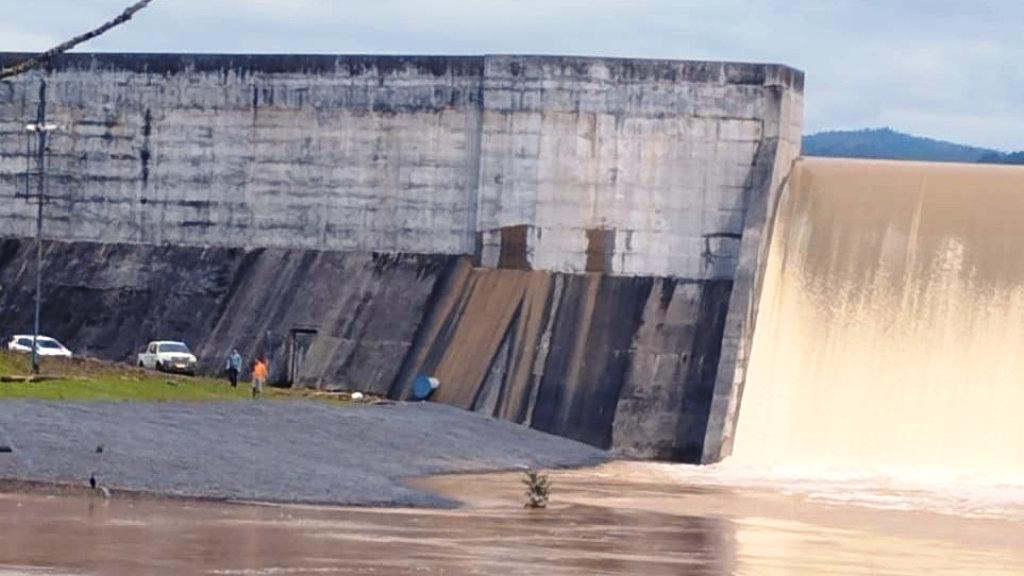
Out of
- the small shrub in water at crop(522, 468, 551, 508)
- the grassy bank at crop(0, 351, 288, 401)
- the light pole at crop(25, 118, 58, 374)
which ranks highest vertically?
the light pole at crop(25, 118, 58, 374)

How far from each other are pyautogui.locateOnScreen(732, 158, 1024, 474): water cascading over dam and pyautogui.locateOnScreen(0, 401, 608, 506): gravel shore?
4.48 meters

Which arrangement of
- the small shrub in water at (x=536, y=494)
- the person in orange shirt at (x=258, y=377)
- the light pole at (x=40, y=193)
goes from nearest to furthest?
the small shrub in water at (x=536, y=494)
the person in orange shirt at (x=258, y=377)
the light pole at (x=40, y=193)

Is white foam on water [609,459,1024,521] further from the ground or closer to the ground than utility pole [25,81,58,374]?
closer to the ground

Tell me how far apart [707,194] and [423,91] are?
Result: 7245 mm

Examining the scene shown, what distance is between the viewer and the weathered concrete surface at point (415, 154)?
50.7 m

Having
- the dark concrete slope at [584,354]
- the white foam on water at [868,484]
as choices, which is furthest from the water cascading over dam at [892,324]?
the dark concrete slope at [584,354]

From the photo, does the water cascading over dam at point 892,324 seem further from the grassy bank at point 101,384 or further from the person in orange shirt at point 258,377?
the grassy bank at point 101,384

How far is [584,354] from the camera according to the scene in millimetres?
49062

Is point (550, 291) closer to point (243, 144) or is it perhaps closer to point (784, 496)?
point (243, 144)

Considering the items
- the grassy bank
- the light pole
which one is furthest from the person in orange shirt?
the light pole

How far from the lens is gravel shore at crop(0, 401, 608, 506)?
3253 centimetres

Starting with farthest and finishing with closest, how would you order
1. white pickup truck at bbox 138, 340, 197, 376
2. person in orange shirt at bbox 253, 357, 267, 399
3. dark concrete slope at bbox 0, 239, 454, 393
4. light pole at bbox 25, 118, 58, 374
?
light pole at bbox 25, 118, 58, 374 < dark concrete slope at bbox 0, 239, 454, 393 < white pickup truck at bbox 138, 340, 197, 376 < person in orange shirt at bbox 253, 357, 267, 399

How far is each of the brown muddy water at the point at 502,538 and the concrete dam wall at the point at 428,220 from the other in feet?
37.6

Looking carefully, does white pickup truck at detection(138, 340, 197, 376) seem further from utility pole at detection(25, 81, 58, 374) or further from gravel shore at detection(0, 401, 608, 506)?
gravel shore at detection(0, 401, 608, 506)
